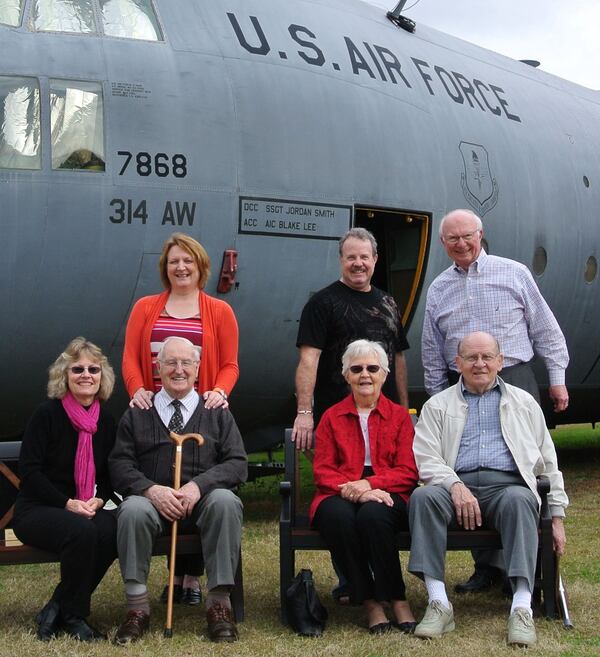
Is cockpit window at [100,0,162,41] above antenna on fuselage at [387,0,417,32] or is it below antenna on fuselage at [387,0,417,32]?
below

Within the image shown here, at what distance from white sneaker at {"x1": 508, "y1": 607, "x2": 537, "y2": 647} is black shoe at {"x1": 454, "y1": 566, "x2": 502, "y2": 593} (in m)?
0.95

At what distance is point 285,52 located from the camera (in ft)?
24.6

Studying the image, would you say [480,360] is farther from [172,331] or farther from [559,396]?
[172,331]

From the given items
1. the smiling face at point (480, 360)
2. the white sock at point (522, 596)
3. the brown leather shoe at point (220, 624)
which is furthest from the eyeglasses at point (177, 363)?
the white sock at point (522, 596)

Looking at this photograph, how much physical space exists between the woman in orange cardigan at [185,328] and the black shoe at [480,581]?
1.44 meters

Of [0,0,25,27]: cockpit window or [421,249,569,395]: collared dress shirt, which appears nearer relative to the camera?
[421,249,569,395]: collared dress shirt

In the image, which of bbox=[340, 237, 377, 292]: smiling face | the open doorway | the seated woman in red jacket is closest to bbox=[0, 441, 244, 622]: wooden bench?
the seated woman in red jacket

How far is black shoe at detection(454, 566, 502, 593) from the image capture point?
575 cm

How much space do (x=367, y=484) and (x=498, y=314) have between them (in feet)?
4.14

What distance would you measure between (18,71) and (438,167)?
324cm

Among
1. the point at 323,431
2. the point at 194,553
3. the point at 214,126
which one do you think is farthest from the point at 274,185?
the point at 194,553

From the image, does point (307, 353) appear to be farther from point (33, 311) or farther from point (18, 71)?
point (18, 71)

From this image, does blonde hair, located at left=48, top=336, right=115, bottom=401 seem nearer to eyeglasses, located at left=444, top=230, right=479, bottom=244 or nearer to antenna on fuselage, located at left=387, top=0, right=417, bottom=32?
eyeglasses, located at left=444, top=230, right=479, bottom=244

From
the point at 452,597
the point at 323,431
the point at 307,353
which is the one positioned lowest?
the point at 452,597
